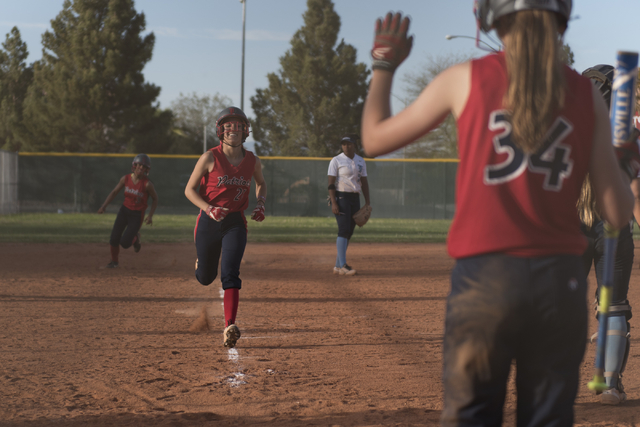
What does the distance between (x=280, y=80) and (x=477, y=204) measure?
1988 inches

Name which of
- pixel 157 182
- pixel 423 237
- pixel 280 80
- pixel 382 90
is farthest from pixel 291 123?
pixel 382 90

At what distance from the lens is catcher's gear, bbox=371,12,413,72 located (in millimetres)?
2084

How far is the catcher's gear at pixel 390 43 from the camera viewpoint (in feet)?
6.84

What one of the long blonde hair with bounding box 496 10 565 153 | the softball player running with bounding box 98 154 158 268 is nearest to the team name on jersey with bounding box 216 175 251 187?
the long blonde hair with bounding box 496 10 565 153

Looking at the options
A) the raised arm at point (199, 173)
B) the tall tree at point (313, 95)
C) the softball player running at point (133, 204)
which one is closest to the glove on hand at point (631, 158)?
the raised arm at point (199, 173)

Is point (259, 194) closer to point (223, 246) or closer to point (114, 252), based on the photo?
point (223, 246)

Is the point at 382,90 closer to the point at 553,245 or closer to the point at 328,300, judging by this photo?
the point at 553,245

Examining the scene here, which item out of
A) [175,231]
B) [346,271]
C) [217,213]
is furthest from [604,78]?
[175,231]

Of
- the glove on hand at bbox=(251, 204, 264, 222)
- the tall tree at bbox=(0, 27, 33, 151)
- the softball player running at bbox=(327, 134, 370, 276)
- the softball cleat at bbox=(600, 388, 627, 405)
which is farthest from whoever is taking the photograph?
the tall tree at bbox=(0, 27, 33, 151)

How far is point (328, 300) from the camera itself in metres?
7.82

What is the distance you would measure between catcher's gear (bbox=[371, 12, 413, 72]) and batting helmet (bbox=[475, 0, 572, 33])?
28cm

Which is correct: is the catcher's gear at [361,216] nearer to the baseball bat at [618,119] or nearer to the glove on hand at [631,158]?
the glove on hand at [631,158]

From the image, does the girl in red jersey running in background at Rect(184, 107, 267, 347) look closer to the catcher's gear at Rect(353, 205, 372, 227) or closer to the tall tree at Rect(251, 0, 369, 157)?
the catcher's gear at Rect(353, 205, 372, 227)

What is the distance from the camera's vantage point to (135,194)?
10430 millimetres
